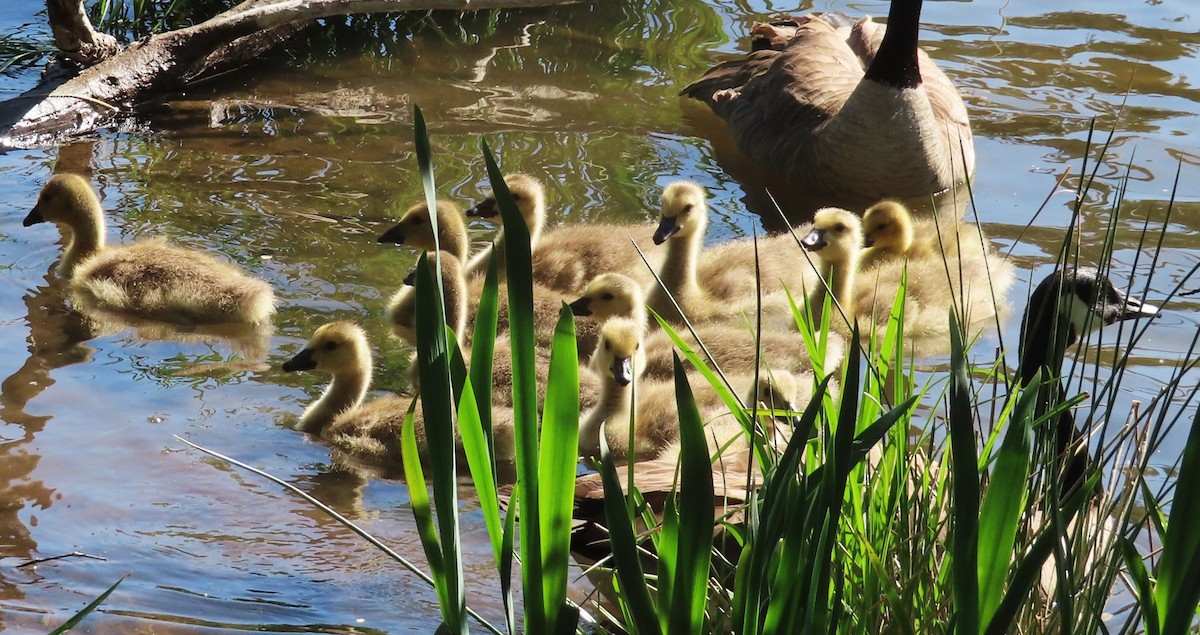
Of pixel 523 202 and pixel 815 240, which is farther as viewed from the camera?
pixel 523 202

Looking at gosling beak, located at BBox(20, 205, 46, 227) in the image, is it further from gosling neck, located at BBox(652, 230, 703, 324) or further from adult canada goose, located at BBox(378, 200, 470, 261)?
gosling neck, located at BBox(652, 230, 703, 324)

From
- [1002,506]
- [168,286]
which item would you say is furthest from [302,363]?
[1002,506]

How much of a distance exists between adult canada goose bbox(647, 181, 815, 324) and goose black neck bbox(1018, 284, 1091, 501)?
1473 mm

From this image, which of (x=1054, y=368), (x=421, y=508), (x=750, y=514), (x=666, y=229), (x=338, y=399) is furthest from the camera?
(x=666, y=229)

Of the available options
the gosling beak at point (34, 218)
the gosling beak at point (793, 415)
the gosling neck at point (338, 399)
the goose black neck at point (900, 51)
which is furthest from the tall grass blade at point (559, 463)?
the goose black neck at point (900, 51)

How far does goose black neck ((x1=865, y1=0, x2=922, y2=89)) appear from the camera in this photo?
6680 millimetres

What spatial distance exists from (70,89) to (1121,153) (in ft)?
18.8

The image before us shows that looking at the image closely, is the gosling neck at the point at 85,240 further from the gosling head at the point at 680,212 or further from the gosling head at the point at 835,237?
the gosling head at the point at 835,237

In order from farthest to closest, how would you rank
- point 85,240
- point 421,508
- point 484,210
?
point 484,210
point 85,240
point 421,508

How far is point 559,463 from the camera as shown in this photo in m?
1.76

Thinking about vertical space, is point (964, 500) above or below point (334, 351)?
above

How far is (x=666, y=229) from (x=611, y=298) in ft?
1.91

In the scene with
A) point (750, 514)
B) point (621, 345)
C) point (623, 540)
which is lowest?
point (621, 345)

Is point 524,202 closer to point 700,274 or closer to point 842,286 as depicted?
point 700,274
